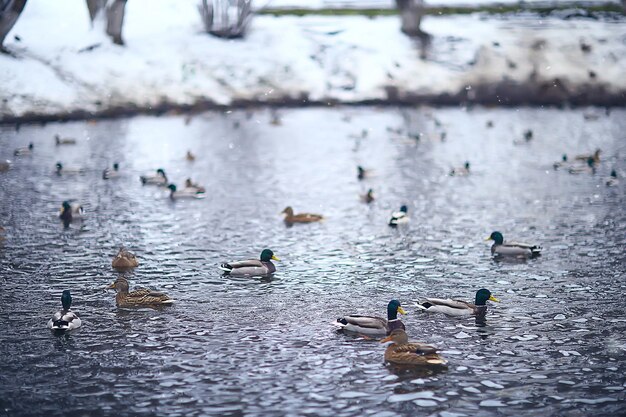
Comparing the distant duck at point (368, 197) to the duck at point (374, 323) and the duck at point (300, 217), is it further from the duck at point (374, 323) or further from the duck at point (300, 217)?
the duck at point (374, 323)

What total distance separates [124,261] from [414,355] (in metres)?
7.90

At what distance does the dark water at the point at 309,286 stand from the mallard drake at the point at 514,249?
0.37 meters

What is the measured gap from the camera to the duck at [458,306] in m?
16.4

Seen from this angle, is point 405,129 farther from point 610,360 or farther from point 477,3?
point 610,360

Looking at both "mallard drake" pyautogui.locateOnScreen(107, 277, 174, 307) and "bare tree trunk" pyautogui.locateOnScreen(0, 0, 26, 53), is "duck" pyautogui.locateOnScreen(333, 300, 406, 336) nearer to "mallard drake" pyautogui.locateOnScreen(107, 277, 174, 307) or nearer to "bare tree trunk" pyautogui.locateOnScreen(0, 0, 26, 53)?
"mallard drake" pyautogui.locateOnScreen(107, 277, 174, 307)

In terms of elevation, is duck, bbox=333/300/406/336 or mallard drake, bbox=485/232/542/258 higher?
mallard drake, bbox=485/232/542/258

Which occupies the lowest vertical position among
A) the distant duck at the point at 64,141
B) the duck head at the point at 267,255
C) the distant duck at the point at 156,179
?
the duck head at the point at 267,255

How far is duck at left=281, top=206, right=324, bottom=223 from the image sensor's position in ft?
82.2

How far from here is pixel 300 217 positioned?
82.3ft

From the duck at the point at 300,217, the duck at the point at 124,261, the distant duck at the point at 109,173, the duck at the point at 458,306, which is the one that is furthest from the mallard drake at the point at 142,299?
the distant duck at the point at 109,173

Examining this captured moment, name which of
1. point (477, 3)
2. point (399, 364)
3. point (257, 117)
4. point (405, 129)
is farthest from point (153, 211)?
point (477, 3)

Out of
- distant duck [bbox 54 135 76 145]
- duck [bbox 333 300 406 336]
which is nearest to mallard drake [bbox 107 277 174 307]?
duck [bbox 333 300 406 336]

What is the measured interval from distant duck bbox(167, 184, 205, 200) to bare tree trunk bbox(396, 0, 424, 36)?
3722 cm

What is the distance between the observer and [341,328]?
15.7m
